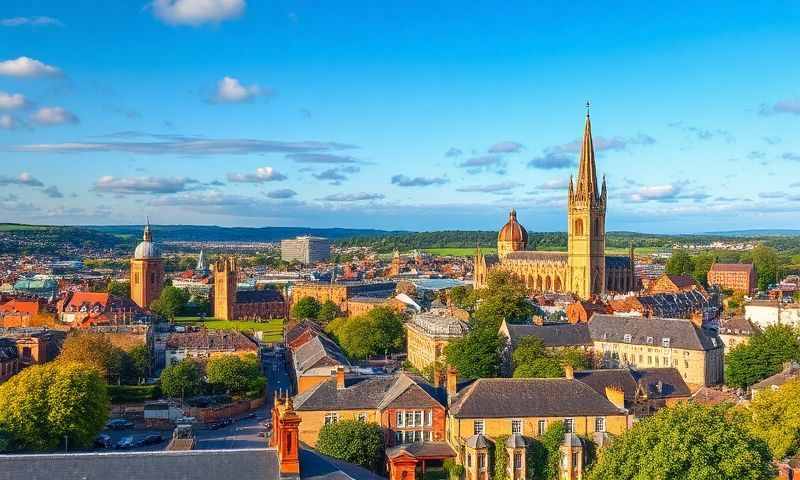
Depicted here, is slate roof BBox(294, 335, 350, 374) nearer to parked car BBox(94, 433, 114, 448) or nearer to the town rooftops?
the town rooftops

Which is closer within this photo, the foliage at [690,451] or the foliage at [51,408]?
the foliage at [690,451]

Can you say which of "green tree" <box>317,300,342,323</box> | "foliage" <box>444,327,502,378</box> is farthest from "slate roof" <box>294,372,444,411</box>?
"green tree" <box>317,300,342,323</box>

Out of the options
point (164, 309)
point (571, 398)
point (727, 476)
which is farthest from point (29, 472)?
point (164, 309)

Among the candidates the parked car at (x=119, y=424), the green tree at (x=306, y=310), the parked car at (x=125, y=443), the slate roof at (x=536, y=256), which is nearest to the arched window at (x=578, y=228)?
the slate roof at (x=536, y=256)

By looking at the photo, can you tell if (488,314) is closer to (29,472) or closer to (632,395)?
(632,395)

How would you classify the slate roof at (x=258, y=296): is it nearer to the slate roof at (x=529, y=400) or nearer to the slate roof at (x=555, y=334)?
the slate roof at (x=555, y=334)

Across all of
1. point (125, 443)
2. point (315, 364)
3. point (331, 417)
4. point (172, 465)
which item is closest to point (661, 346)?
point (315, 364)
